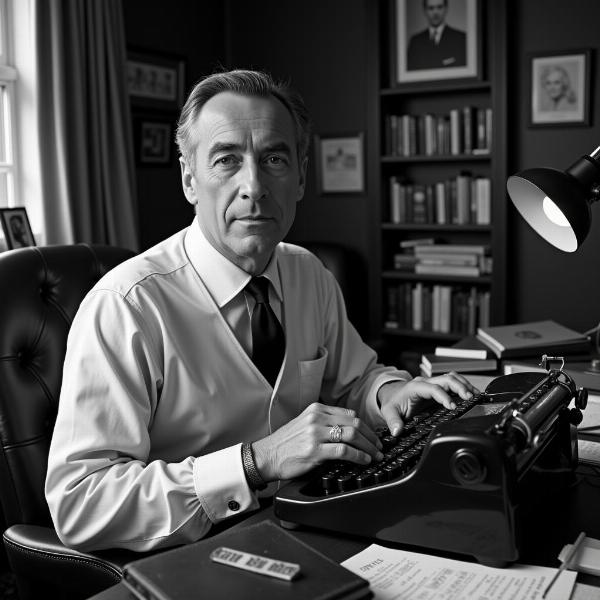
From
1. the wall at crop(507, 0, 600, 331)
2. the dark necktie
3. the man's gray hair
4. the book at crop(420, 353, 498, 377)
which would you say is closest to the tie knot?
the dark necktie

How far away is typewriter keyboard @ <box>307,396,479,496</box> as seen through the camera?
1096 millimetres

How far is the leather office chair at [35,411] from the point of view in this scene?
4.33ft

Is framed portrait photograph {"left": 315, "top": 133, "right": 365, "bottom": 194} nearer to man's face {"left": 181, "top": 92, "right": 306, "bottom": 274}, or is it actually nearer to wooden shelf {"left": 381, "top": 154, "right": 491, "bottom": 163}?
wooden shelf {"left": 381, "top": 154, "right": 491, "bottom": 163}

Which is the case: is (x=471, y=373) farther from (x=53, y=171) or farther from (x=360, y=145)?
(x=360, y=145)

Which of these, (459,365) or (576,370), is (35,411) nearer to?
(459,365)

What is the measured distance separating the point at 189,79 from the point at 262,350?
362cm

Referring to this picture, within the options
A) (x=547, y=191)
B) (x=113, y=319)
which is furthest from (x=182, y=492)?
(x=547, y=191)

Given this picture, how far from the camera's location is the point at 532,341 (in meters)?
2.37

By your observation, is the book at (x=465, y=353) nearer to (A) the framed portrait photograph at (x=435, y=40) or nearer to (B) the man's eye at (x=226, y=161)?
(B) the man's eye at (x=226, y=161)

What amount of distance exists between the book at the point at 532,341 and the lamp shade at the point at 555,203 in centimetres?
70

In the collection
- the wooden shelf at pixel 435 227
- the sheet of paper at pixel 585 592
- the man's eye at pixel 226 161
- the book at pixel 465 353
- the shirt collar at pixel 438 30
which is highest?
the shirt collar at pixel 438 30

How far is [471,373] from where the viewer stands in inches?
85.4

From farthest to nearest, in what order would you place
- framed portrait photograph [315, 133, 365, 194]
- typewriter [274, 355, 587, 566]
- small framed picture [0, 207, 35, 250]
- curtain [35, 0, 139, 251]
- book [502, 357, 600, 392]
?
1. framed portrait photograph [315, 133, 365, 194]
2. curtain [35, 0, 139, 251]
3. small framed picture [0, 207, 35, 250]
4. book [502, 357, 600, 392]
5. typewriter [274, 355, 587, 566]

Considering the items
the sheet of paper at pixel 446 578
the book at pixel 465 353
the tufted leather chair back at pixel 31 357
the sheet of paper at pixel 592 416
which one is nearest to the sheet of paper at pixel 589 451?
the sheet of paper at pixel 592 416
